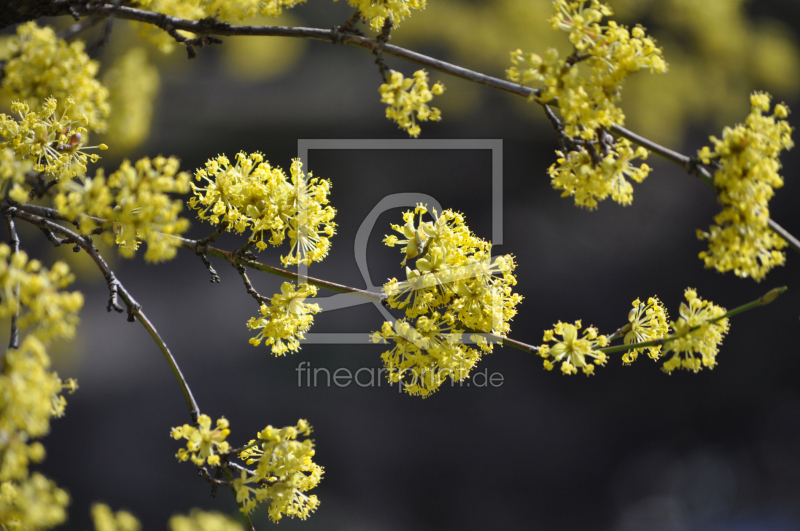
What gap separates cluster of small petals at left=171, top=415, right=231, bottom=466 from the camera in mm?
489

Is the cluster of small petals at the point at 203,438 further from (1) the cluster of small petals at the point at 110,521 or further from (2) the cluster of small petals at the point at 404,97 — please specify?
(2) the cluster of small petals at the point at 404,97

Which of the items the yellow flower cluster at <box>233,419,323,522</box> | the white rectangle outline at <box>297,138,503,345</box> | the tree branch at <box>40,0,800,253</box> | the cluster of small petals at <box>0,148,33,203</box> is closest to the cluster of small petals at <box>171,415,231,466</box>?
the yellow flower cluster at <box>233,419,323,522</box>

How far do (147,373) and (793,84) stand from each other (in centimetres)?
209

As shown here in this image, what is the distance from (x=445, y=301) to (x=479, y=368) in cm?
121

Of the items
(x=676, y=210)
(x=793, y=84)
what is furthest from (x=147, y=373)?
(x=793, y=84)

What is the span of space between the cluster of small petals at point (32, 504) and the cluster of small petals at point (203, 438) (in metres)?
0.14

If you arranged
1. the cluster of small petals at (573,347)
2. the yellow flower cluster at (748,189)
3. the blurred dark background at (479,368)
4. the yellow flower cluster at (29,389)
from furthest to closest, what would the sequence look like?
the blurred dark background at (479,368)
the cluster of small petals at (573,347)
the yellow flower cluster at (748,189)
the yellow flower cluster at (29,389)

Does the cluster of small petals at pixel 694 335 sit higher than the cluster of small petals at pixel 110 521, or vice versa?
the cluster of small petals at pixel 694 335

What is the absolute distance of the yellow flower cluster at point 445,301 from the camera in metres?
0.58

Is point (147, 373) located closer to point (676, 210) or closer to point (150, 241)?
point (150, 241)

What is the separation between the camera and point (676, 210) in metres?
1.74

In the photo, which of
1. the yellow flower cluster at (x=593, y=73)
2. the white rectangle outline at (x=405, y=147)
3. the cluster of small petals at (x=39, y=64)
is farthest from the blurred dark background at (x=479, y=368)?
the cluster of small petals at (x=39, y=64)

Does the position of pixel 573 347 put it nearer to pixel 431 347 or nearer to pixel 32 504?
pixel 431 347

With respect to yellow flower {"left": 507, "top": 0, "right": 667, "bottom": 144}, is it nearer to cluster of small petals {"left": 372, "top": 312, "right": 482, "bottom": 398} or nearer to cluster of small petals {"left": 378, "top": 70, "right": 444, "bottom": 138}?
cluster of small petals {"left": 378, "top": 70, "right": 444, "bottom": 138}
